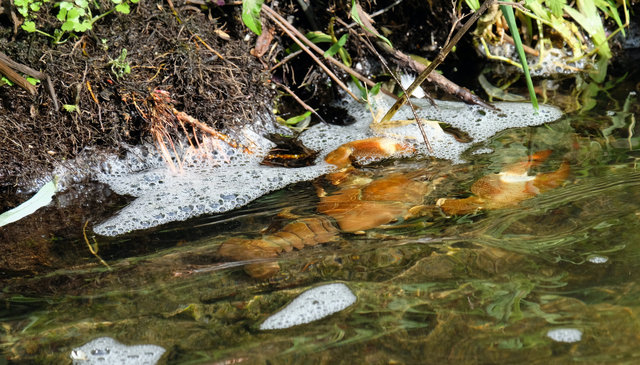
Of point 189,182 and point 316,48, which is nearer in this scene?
point 189,182

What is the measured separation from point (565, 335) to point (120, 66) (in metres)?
2.07

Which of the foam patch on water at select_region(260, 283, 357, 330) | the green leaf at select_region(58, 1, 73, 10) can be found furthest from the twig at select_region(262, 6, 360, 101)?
the foam patch on water at select_region(260, 283, 357, 330)

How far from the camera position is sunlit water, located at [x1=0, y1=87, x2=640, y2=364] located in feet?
4.65

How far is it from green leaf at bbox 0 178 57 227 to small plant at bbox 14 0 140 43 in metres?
0.66

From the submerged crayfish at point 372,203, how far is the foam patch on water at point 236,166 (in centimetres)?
28

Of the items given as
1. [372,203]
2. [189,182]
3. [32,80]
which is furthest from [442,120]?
[32,80]

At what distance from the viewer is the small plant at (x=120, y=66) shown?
98.7 inches

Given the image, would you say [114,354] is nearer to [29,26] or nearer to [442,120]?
[29,26]

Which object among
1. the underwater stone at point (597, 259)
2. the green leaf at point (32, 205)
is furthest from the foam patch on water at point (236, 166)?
the underwater stone at point (597, 259)

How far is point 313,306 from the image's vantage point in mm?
1602

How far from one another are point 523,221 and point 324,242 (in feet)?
2.25

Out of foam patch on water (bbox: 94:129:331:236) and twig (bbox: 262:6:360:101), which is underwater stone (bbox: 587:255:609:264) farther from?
twig (bbox: 262:6:360:101)

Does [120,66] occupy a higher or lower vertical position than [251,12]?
lower

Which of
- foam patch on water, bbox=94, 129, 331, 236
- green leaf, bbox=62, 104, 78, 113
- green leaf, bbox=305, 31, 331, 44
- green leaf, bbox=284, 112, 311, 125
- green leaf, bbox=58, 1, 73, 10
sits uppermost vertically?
green leaf, bbox=58, 1, 73, 10
